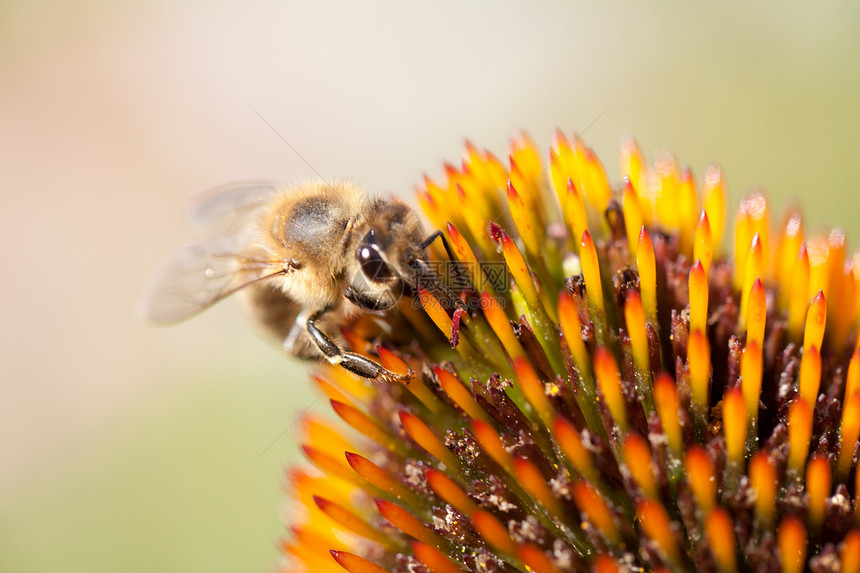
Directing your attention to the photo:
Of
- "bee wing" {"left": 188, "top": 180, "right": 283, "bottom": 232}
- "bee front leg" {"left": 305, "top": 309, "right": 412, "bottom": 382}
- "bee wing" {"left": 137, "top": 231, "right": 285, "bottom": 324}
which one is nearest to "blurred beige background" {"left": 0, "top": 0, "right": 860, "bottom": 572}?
"bee wing" {"left": 188, "top": 180, "right": 283, "bottom": 232}

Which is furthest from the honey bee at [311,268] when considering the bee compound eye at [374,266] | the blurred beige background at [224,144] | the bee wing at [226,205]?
the blurred beige background at [224,144]

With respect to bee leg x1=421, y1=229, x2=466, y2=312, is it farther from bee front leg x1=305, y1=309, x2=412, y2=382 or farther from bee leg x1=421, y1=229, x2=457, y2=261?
bee front leg x1=305, y1=309, x2=412, y2=382

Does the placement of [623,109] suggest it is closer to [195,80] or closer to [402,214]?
[195,80]

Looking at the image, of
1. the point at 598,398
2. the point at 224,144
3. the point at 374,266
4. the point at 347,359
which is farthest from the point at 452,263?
the point at 224,144

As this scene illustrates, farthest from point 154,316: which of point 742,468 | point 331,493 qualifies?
point 742,468

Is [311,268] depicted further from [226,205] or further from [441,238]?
[226,205]

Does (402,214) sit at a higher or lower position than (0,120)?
lower

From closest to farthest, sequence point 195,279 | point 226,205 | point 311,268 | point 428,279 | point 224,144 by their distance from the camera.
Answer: point 428,279
point 311,268
point 195,279
point 226,205
point 224,144
